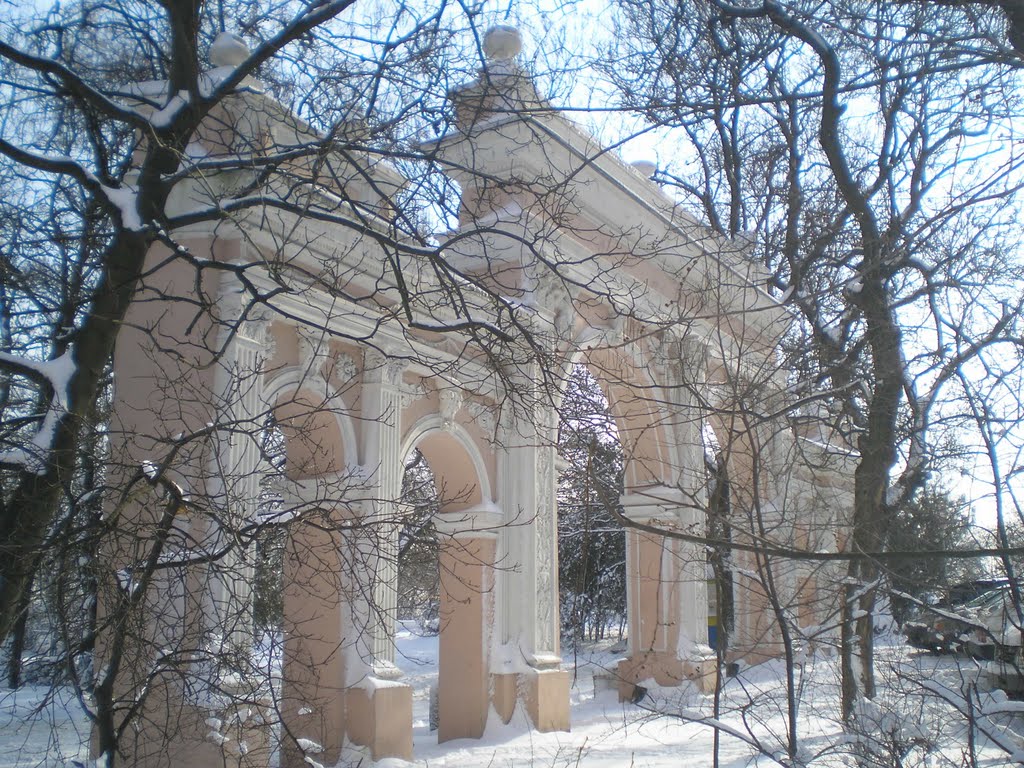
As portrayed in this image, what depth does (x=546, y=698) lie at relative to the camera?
1193 centimetres

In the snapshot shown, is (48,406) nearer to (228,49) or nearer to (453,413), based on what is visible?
(228,49)

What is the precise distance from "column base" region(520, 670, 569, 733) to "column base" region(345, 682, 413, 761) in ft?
6.48

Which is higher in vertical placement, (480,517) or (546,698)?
(480,517)

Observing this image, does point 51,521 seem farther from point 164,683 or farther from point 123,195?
point 123,195

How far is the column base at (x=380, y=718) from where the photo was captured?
392 inches

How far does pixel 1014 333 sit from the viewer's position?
5898 millimetres

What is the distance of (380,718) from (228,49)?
6197mm

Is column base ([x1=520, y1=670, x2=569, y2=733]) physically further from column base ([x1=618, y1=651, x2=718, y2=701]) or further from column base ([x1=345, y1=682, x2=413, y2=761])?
column base ([x1=618, y1=651, x2=718, y2=701])

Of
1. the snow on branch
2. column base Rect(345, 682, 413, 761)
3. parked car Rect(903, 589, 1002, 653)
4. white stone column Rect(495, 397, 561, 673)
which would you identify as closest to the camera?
the snow on branch

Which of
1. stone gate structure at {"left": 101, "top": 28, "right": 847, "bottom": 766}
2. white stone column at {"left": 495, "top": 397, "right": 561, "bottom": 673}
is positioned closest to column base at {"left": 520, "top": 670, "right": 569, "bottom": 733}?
stone gate structure at {"left": 101, "top": 28, "right": 847, "bottom": 766}

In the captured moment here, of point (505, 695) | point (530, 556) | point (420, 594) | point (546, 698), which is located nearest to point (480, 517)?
point (530, 556)

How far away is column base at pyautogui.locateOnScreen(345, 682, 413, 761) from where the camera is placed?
32.7ft

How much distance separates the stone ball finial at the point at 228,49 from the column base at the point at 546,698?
7.44m

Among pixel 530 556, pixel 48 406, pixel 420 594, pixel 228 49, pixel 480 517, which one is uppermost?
pixel 228 49
